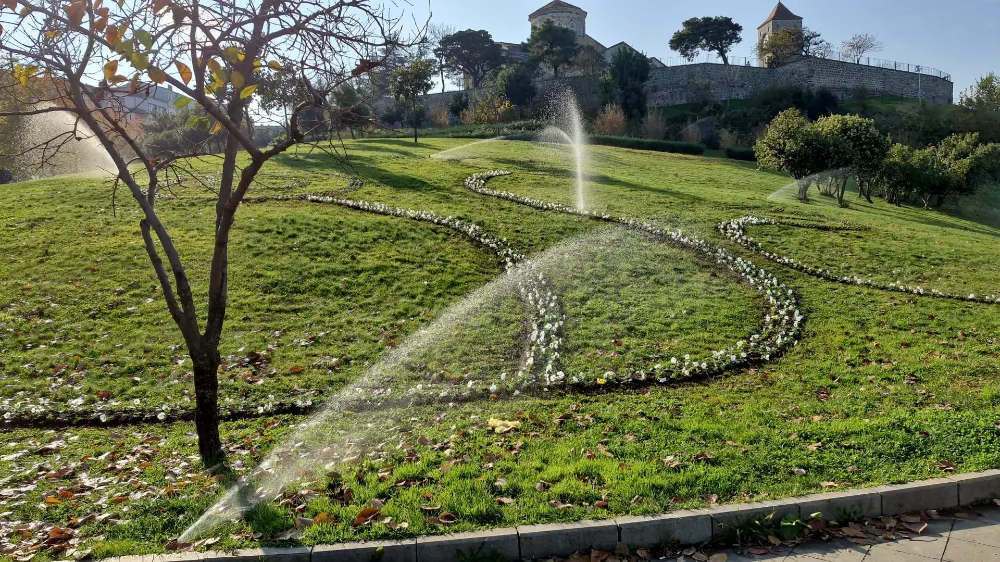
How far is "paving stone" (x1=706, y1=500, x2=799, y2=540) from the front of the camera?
457 centimetres

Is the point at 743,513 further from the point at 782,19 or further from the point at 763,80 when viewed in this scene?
the point at 782,19

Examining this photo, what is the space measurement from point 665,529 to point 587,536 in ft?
1.81

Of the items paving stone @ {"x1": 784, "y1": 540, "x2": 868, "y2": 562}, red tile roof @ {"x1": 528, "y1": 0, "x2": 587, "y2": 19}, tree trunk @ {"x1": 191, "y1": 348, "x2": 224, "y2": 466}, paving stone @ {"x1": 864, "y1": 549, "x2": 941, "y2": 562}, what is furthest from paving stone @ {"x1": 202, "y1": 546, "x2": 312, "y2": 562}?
red tile roof @ {"x1": 528, "y1": 0, "x2": 587, "y2": 19}

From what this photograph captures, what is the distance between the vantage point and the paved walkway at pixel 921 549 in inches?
170

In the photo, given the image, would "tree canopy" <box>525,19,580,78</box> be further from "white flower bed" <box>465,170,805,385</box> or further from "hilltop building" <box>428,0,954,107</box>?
"white flower bed" <box>465,170,805,385</box>

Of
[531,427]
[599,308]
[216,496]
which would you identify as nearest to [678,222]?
[599,308]

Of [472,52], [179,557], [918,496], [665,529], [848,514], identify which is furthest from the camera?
[472,52]

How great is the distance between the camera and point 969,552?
14.3ft

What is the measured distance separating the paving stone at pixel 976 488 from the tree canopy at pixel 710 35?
259 feet

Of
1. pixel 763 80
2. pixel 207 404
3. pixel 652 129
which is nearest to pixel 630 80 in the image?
pixel 652 129

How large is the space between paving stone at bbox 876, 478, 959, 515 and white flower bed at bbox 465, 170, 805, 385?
357cm

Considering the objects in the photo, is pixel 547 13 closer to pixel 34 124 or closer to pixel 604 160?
pixel 604 160

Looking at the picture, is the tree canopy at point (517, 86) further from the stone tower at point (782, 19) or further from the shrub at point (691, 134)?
the stone tower at point (782, 19)

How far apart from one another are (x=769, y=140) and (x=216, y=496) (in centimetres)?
2755
